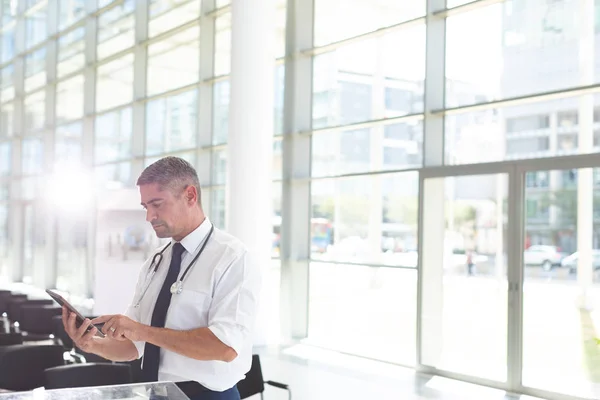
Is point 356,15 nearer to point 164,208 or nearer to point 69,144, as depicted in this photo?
point 164,208

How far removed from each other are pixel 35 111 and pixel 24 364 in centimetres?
1607

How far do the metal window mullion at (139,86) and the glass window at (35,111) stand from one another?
5.80m

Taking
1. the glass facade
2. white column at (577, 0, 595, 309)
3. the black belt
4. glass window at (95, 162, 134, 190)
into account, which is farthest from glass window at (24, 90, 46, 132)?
the black belt

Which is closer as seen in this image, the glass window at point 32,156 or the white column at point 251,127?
the white column at point 251,127

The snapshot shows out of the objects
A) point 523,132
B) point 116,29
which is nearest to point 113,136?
point 116,29

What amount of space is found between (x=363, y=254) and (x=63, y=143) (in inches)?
437

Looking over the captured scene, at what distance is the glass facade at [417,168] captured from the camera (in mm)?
7141

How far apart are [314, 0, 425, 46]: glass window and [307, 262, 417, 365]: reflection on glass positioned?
296 centimetres

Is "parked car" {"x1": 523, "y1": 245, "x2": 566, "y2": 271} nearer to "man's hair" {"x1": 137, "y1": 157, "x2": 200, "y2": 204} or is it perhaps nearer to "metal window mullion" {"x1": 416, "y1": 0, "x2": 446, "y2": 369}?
"metal window mullion" {"x1": 416, "y1": 0, "x2": 446, "y2": 369}

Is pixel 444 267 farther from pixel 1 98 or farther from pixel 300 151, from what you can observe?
pixel 1 98

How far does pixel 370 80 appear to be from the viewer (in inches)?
378

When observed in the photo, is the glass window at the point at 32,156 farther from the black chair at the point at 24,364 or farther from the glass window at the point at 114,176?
the black chair at the point at 24,364

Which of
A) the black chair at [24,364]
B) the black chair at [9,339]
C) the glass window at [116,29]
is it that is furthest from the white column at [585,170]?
the glass window at [116,29]

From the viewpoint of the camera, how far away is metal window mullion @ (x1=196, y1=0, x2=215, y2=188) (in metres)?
12.2
